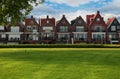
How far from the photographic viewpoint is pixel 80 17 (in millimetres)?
127438

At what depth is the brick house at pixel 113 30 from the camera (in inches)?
5079

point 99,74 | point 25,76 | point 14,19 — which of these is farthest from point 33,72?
point 14,19

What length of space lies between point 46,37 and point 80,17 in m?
15.0

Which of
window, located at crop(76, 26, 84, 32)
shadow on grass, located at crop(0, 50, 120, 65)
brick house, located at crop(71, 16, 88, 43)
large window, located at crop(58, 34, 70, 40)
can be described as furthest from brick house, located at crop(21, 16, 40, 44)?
shadow on grass, located at crop(0, 50, 120, 65)

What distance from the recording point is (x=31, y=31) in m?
127

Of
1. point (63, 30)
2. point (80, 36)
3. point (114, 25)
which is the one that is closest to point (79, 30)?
point (80, 36)

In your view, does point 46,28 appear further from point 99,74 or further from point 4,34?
point 99,74

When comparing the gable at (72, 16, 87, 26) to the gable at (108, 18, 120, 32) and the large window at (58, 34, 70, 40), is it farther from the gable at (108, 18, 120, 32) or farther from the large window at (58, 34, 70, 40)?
the gable at (108, 18, 120, 32)

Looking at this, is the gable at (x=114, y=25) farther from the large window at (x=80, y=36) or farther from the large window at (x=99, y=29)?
the large window at (x=80, y=36)

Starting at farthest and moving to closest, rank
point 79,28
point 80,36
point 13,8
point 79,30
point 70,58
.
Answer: point 80,36
point 79,30
point 79,28
point 13,8
point 70,58

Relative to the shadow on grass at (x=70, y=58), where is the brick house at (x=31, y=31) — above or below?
above

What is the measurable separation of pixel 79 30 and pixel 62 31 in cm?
664

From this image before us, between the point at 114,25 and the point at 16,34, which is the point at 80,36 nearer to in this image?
the point at 114,25

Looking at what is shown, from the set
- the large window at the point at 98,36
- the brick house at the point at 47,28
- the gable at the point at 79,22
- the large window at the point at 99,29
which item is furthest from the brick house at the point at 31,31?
the large window at the point at 99,29
